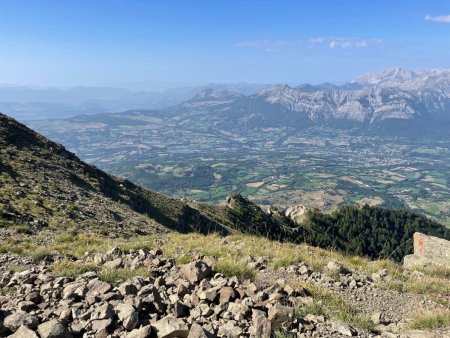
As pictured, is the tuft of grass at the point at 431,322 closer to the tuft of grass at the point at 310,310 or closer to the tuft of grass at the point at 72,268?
the tuft of grass at the point at 310,310

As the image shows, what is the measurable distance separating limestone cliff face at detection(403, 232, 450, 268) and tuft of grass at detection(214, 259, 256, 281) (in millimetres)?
10156

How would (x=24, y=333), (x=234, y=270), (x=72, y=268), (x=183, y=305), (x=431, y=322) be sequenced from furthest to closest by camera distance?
1. (x=72, y=268)
2. (x=234, y=270)
3. (x=183, y=305)
4. (x=431, y=322)
5. (x=24, y=333)

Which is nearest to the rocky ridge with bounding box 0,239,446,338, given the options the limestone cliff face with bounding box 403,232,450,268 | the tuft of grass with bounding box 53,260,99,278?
the tuft of grass with bounding box 53,260,99,278

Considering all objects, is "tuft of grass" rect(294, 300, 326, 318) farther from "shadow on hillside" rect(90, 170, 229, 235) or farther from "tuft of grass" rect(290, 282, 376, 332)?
"shadow on hillside" rect(90, 170, 229, 235)

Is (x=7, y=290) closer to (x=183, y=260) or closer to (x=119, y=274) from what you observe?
(x=119, y=274)

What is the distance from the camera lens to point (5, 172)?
30.3 meters

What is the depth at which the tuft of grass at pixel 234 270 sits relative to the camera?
35.0ft

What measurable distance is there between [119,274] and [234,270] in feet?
10.8

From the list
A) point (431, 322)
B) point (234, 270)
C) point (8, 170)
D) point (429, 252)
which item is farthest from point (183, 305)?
point (8, 170)

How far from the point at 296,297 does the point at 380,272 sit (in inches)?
187

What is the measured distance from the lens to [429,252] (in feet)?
64.3

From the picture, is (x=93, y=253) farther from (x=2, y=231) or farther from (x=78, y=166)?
(x=78, y=166)

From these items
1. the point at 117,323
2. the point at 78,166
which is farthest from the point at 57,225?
the point at 78,166

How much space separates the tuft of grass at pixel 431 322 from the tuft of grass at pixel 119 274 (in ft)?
22.7
